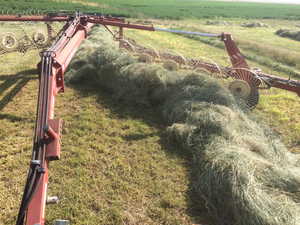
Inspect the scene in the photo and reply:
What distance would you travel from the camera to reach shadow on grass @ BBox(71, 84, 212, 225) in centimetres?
343

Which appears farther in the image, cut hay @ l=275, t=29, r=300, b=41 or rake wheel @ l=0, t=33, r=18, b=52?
cut hay @ l=275, t=29, r=300, b=41

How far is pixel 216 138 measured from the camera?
4.24 m

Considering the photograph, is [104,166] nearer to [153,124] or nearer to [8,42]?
[153,124]

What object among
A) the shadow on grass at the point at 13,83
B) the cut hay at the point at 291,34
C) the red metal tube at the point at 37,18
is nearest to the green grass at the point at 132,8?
the cut hay at the point at 291,34

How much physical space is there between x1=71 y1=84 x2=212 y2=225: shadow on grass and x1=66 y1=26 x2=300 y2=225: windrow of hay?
0.35 ft

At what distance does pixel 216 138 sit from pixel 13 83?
19.8ft

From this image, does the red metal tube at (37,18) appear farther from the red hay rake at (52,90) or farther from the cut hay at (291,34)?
the cut hay at (291,34)

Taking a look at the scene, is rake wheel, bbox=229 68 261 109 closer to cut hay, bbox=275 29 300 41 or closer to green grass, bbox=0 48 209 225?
green grass, bbox=0 48 209 225

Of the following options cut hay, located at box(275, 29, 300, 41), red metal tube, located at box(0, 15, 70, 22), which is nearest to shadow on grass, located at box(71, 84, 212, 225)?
red metal tube, located at box(0, 15, 70, 22)

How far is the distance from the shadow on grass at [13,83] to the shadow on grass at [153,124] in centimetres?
149

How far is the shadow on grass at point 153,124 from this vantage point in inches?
135

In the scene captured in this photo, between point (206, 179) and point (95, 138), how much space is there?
2.31 m

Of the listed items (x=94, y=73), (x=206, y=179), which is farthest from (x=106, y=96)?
(x=206, y=179)

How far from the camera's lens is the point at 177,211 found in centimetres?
340
